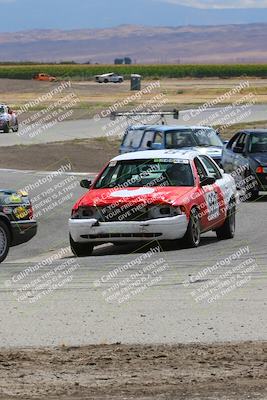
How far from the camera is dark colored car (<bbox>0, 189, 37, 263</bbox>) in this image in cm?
1555

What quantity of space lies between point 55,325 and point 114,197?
20.3ft

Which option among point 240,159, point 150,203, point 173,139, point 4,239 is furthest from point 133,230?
point 173,139

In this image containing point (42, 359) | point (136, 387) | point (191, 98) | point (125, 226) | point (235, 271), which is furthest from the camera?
point (191, 98)

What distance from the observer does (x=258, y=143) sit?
25.6 meters

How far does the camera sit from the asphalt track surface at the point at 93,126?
49562 millimetres

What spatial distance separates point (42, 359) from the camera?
27.0 ft

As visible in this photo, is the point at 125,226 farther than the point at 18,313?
Yes

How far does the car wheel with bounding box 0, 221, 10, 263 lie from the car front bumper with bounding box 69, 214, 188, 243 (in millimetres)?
978

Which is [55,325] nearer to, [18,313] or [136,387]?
[18,313]

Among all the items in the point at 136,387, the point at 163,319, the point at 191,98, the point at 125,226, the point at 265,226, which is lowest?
the point at 191,98

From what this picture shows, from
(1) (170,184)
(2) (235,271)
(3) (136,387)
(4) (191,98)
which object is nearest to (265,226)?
(1) (170,184)

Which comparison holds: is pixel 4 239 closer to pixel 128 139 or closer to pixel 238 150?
pixel 238 150

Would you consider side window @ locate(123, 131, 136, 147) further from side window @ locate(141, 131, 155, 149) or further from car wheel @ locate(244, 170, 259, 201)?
car wheel @ locate(244, 170, 259, 201)

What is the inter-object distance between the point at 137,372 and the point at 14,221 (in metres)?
8.32
